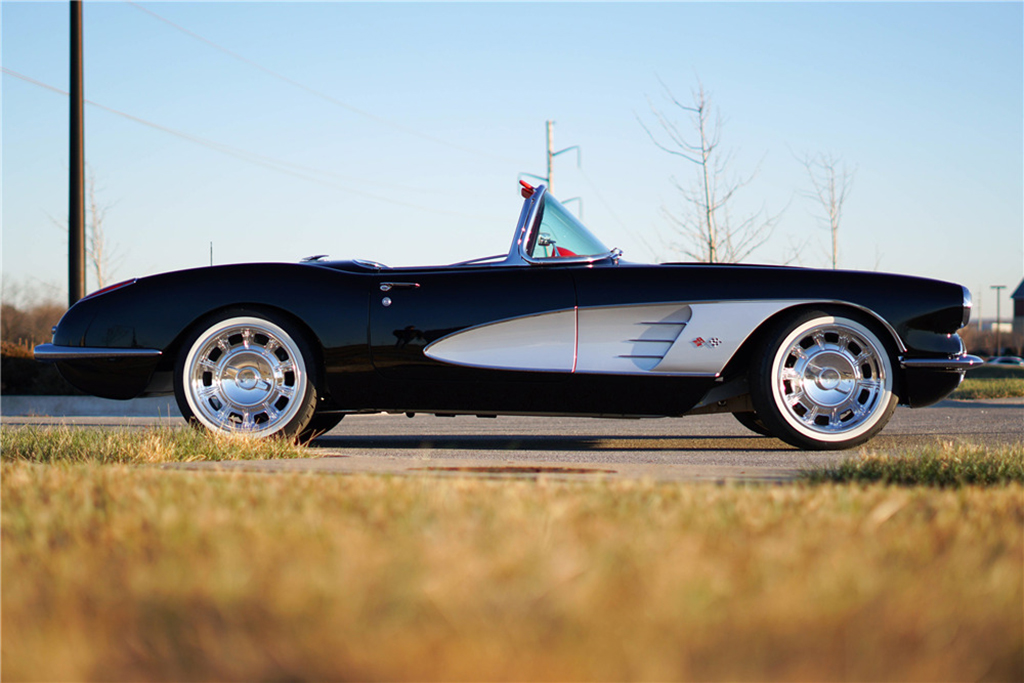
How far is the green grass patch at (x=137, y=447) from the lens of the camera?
13.2ft

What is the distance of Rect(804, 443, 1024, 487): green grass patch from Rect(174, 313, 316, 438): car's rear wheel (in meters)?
2.85

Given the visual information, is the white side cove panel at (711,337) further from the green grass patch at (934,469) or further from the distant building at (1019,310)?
the distant building at (1019,310)

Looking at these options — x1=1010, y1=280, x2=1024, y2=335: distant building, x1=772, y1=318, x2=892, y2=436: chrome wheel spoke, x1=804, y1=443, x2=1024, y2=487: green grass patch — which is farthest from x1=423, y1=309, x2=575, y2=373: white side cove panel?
x1=1010, y1=280, x2=1024, y2=335: distant building

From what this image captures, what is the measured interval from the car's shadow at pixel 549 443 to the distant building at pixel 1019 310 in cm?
8410

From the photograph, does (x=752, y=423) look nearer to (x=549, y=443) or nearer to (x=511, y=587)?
(x=549, y=443)

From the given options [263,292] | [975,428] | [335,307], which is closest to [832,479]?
[335,307]

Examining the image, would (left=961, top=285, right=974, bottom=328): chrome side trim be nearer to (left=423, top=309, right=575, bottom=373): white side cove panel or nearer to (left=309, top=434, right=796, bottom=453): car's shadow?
(left=309, top=434, right=796, bottom=453): car's shadow

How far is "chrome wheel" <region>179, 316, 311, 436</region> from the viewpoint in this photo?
505cm

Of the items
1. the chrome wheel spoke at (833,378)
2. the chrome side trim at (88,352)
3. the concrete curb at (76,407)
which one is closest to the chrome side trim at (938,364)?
the chrome wheel spoke at (833,378)

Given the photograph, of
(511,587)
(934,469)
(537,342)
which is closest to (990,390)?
(537,342)

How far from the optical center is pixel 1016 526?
2.26 meters

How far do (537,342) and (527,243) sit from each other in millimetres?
680

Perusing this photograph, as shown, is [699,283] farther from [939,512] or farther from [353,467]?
[939,512]

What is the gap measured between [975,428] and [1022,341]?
266 ft
